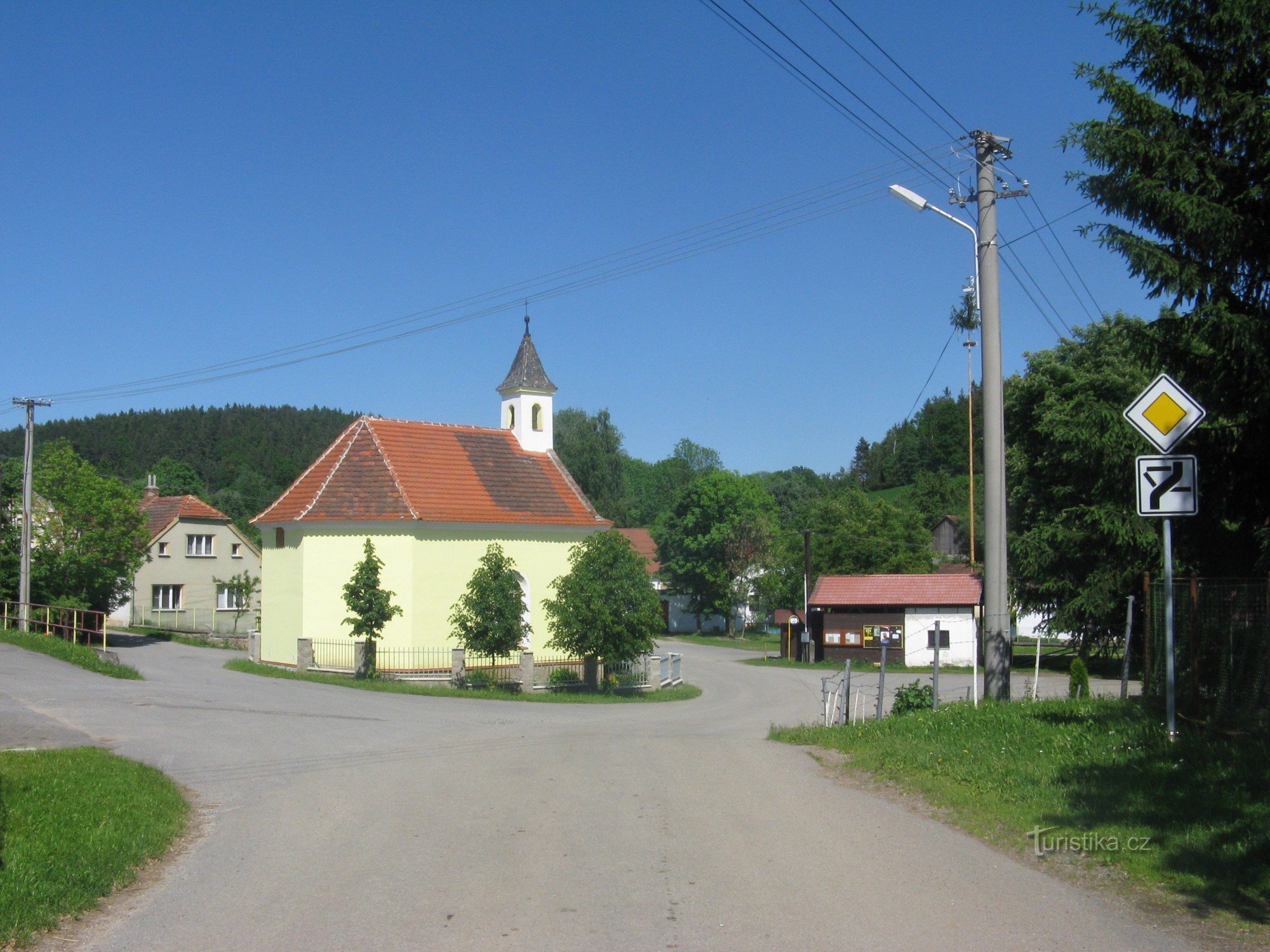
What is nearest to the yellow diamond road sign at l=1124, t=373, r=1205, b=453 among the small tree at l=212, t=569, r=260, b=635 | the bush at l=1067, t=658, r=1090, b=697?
the bush at l=1067, t=658, r=1090, b=697

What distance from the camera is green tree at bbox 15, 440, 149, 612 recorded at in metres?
37.2

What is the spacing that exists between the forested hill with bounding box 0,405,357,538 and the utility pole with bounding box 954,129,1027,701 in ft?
315

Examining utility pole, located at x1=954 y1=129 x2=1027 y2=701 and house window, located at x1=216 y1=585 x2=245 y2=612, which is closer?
utility pole, located at x1=954 y1=129 x2=1027 y2=701

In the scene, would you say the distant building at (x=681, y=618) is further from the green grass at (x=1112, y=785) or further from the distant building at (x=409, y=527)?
the green grass at (x=1112, y=785)

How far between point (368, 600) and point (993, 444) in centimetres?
2061

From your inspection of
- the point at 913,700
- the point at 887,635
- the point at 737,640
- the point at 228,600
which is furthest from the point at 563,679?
the point at 737,640

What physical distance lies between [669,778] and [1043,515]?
32.3 metres

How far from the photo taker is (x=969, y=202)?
14578 millimetres

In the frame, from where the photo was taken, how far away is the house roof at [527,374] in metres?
39.8

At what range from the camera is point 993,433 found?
1377 centimetres

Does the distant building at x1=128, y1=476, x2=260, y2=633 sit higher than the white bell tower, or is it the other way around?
the white bell tower

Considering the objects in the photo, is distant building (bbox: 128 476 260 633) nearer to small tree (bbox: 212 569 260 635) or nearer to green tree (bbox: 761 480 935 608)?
small tree (bbox: 212 569 260 635)

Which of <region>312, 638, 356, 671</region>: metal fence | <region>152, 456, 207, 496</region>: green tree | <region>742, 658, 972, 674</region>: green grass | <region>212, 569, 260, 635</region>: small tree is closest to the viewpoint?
<region>312, 638, 356, 671</region>: metal fence

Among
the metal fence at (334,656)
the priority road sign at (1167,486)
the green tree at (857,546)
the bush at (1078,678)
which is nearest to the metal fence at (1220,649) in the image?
the priority road sign at (1167,486)
